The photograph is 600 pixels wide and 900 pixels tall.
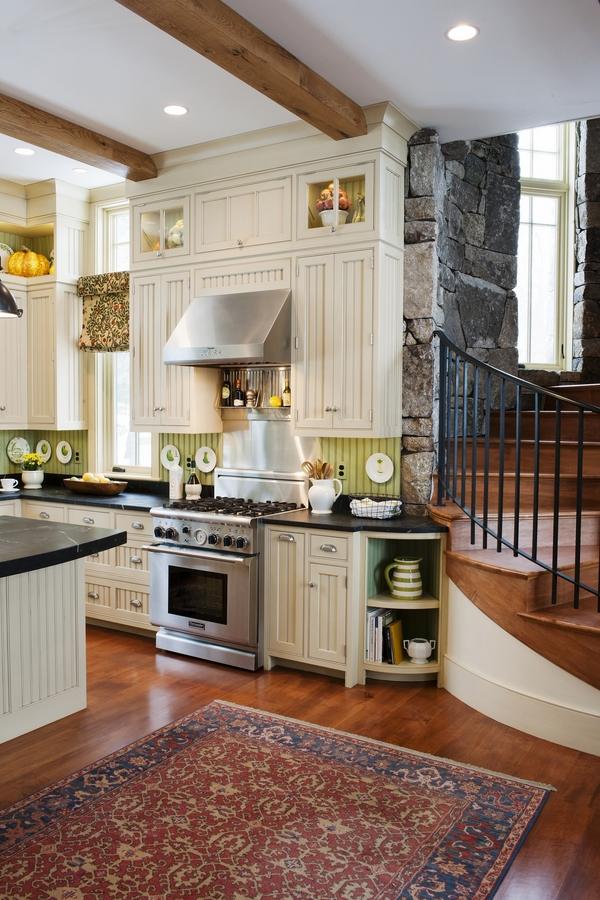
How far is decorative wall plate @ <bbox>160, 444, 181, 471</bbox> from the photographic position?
5.47 meters

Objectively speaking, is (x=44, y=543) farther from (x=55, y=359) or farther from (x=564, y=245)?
(x=564, y=245)

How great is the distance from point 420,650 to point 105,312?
Answer: 138 inches

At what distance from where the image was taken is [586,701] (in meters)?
3.32

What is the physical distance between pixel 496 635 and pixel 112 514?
2.69 metres

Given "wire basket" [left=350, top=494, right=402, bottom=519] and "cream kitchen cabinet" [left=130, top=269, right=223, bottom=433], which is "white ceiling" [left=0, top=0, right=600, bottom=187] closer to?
"cream kitchen cabinet" [left=130, top=269, right=223, bottom=433]

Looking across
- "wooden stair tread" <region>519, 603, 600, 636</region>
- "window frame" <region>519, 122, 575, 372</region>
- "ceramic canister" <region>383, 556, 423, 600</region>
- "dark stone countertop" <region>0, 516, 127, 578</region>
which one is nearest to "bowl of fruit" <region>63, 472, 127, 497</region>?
"dark stone countertop" <region>0, 516, 127, 578</region>

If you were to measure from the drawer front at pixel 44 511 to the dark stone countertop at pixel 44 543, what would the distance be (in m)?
1.49

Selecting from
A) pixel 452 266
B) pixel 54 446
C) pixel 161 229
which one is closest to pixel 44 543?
pixel 161 229

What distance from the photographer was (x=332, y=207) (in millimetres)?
4352

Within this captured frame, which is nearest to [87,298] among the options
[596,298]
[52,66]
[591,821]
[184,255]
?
[184,255]

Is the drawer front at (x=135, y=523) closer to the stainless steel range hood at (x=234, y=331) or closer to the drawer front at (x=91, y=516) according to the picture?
the drawer front at (x=91, y=516)

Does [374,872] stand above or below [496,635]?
below

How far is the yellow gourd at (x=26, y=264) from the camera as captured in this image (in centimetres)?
591

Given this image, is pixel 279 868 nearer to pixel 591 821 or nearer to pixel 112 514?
pixel 591 821
